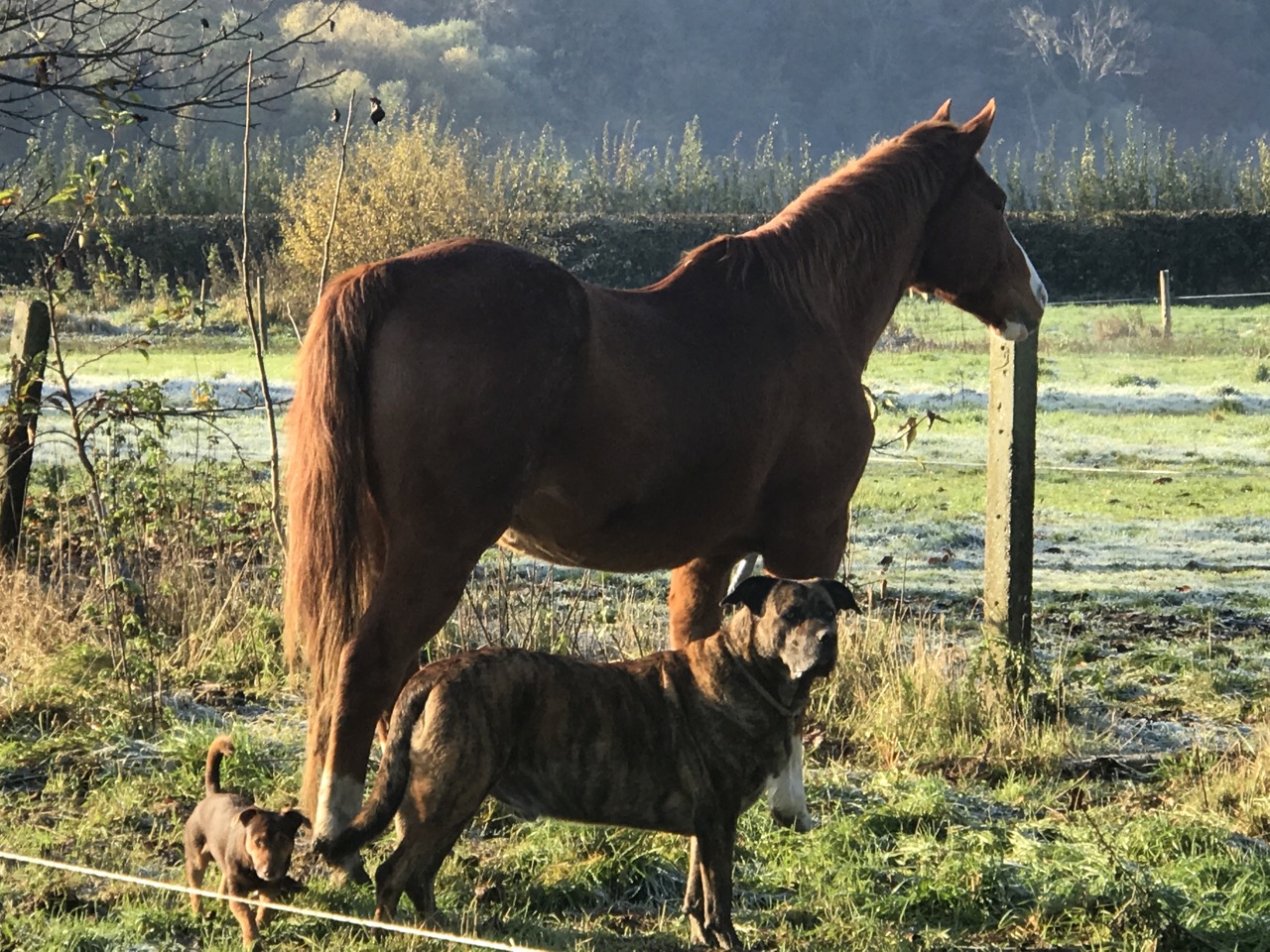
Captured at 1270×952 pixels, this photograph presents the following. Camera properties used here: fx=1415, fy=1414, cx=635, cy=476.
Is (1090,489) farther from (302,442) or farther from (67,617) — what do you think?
(302,442)

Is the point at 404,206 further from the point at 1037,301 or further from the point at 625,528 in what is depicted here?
the point at 625,528

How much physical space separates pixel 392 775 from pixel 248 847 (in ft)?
1.41

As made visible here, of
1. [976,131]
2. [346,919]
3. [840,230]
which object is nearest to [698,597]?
[840,230]

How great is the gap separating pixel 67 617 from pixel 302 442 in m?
3.39

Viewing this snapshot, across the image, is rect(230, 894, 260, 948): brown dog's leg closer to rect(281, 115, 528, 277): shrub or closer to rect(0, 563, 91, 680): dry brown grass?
rect(0, 563, 91, 680): dry brown grass

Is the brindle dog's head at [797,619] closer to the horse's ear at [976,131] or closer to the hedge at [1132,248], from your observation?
the horse's ear at [976,131]

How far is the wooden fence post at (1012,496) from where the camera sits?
6586 millimetres

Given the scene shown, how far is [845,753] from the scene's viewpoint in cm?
602

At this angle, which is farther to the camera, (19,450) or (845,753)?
(19,450)

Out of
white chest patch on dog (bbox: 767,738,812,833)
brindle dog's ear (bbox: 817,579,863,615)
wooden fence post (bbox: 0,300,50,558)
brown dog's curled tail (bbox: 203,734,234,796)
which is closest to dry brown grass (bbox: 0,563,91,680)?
wooden fence post (bbox: 0,300,50,558)

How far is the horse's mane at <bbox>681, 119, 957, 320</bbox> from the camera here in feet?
17.5

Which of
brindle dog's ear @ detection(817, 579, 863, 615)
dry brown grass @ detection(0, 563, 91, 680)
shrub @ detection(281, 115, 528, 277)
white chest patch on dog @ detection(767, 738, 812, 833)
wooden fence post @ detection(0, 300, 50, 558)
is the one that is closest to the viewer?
brindle dog's ear @ detection(817, 579, 863, 615)

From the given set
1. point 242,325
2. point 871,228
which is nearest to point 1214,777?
point 871,228

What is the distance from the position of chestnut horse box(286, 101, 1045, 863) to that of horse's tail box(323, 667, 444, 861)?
0.33 metres
